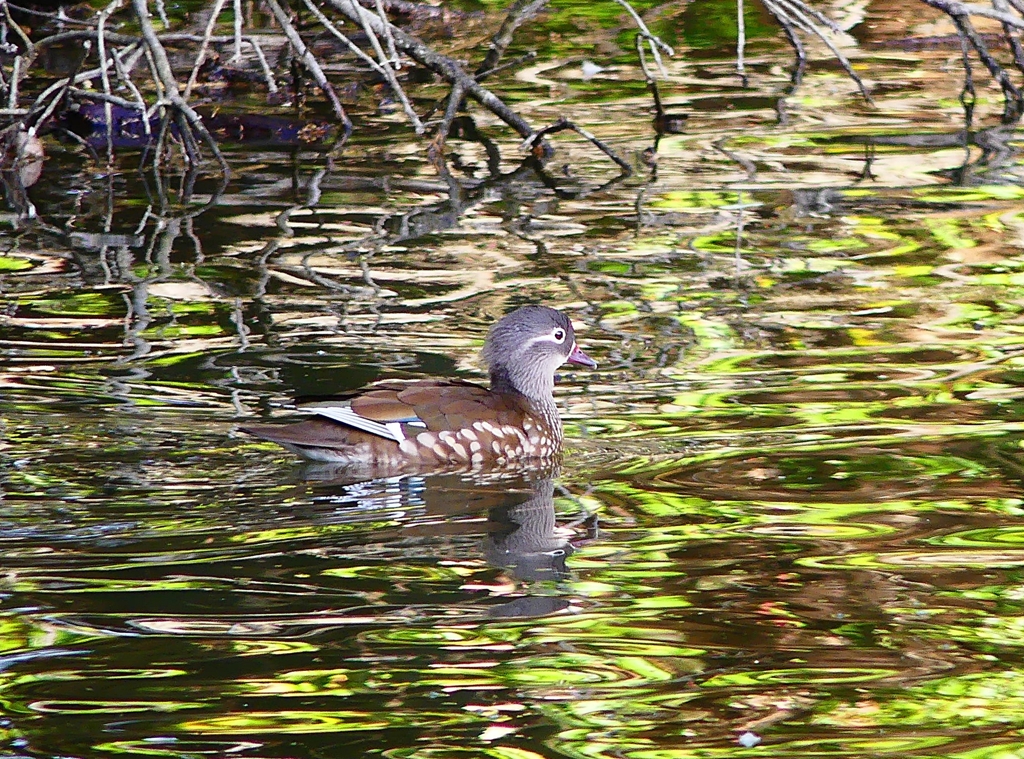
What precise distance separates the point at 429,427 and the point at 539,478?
495mm

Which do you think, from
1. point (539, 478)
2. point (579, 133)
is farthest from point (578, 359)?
point (579, 133)

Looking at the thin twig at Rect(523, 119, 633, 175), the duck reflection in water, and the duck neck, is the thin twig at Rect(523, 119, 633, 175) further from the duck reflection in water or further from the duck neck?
the duck reflection in water

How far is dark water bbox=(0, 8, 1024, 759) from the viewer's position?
458 centimetres

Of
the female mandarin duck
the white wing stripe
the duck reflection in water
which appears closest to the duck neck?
the female mandarin duck

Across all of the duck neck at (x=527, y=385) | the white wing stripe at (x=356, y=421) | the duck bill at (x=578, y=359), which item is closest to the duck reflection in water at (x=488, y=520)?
the white wing stripe at (x=356, y=421)

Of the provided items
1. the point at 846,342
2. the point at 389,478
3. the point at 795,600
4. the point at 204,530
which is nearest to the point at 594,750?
the point at 795,600

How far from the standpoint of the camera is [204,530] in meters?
6.04

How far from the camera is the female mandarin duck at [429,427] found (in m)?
6.95

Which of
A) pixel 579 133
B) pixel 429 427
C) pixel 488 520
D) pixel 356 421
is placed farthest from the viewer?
pixel 579 133

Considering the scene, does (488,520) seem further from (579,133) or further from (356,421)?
(579,133)

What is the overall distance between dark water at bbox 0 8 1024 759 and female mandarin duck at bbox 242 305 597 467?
17 cm

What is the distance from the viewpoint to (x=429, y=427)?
7078 millimetres

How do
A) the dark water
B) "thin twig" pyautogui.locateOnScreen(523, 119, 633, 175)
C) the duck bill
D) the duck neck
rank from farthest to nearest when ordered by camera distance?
"thin twig" pyautogui.locateOnScreen(523, 119, 633, 175), the duck bill, the duck neck, the dark water

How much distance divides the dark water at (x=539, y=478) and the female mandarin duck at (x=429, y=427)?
165mm
